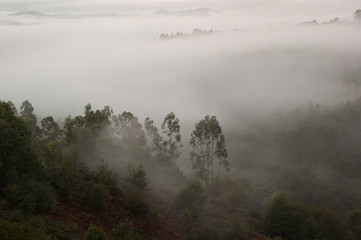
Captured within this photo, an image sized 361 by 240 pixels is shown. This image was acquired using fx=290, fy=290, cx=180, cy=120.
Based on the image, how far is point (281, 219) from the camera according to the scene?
1435 inches

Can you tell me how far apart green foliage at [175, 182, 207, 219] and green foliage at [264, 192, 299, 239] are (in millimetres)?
8986

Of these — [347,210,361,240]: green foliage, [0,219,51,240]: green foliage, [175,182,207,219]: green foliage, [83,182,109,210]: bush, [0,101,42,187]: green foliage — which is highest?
[0,101,42,187]: green foliage

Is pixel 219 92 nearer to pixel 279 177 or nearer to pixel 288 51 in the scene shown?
pixel 288 51

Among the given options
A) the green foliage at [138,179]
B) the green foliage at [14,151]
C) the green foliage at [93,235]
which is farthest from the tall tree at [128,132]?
the green foliage at [93,235]

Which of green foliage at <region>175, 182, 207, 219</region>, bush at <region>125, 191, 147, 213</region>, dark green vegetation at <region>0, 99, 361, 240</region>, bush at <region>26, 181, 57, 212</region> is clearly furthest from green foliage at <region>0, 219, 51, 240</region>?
green foliage at <region>175, 182, 207, 219</region>

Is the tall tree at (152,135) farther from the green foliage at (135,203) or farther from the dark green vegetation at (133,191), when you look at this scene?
the green foliage at (135,203)

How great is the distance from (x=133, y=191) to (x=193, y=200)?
8.68 meters

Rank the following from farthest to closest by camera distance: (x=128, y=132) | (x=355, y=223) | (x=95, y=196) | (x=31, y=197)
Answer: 1. (x=128, y=132)
2. (x=355, y=223)
3. (x=95, y=196)
4. (x=31, y=197)

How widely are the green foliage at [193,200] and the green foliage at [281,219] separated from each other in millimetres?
8986

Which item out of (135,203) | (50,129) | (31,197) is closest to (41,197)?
(31,197)

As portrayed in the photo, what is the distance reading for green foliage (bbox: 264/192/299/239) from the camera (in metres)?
36.1

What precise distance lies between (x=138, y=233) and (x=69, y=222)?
646 cm

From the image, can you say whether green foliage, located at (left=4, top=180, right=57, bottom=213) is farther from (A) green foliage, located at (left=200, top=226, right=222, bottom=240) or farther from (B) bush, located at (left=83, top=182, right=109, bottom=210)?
(A) green foliage, located at (left=200, top=226, right=222, bottom=240)

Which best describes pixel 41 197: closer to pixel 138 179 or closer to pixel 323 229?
pixel 138 179
